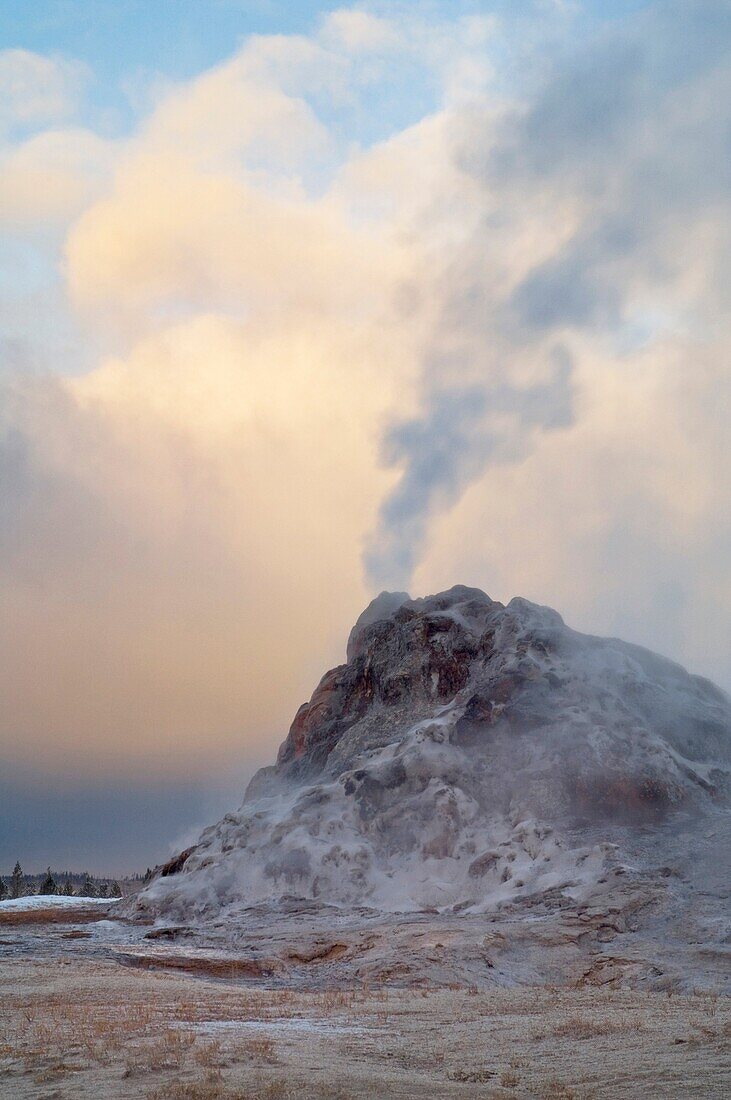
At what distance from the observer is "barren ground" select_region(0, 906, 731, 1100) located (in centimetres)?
1232

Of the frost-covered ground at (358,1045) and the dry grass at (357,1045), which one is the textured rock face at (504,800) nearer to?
the frost-covered ground at (358,1045)

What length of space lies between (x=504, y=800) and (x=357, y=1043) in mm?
38752

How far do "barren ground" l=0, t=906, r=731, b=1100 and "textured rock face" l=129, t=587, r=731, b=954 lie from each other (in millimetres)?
17431

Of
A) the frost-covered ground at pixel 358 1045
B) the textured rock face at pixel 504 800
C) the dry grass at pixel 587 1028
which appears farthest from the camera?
the textured rock face at pixel 504 800

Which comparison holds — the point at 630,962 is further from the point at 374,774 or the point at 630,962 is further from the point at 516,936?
the point at 374,774

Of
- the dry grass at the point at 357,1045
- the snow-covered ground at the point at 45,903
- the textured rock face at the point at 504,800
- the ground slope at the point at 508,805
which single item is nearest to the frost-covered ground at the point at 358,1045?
the dry grass at the point at 357,1045

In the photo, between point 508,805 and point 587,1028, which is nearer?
point 587,1028

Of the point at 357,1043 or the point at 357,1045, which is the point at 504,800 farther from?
the point at 357,1045

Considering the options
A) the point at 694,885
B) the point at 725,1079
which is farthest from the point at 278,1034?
the point at 694,885

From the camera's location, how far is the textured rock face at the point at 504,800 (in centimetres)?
4531

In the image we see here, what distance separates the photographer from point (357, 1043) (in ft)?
53.6

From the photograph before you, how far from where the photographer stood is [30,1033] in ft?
57.6

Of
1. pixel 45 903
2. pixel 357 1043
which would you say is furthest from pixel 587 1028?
pixel 45 903

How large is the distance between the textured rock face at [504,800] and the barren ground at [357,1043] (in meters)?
17.4
